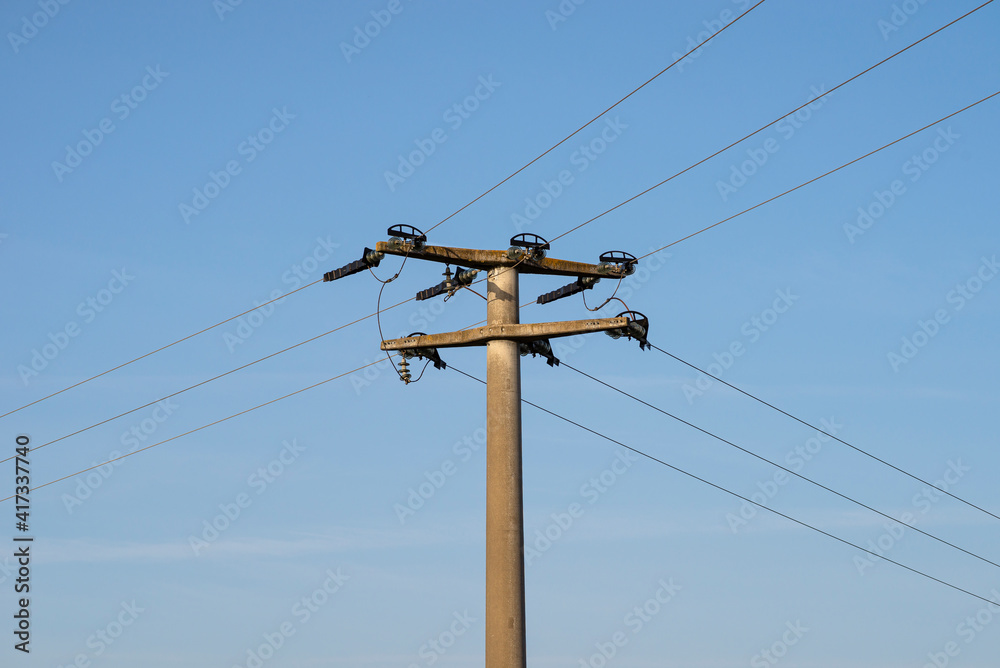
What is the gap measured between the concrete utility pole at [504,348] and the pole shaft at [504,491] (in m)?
0.01

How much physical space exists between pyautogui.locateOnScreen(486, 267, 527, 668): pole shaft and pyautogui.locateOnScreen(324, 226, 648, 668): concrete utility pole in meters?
0.01

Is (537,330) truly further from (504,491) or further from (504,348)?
(504,491)

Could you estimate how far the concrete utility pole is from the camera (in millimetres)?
18062

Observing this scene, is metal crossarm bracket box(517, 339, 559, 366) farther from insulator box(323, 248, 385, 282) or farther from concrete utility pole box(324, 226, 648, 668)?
insulator box(323, 248, 385, 282)

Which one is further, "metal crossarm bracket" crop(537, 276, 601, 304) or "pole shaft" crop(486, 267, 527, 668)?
"metal crossarm bracket" crop(537, 276, 601, 304)

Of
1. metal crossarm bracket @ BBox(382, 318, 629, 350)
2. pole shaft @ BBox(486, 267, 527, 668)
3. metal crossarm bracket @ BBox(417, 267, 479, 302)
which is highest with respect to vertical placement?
metal crossarm bracket @ BBox(417, 267, 479, 302)

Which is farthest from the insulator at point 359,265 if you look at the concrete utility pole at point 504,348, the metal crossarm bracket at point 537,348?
the metal crossarm bracket at point 537,348

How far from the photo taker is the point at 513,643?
17.8 meters

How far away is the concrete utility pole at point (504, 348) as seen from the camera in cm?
1806

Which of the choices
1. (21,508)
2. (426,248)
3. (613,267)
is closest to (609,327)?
(613,267)

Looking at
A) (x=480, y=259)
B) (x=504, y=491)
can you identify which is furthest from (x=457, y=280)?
(x=504, y=491)

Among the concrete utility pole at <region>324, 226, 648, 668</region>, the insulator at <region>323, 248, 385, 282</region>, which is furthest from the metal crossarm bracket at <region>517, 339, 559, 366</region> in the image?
the insulator at <region>323, 248, 385, 282</region>

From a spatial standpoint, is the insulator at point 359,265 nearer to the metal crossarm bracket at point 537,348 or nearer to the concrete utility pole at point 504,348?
the concrete utility pole at point 504,348

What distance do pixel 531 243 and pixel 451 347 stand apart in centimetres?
204
